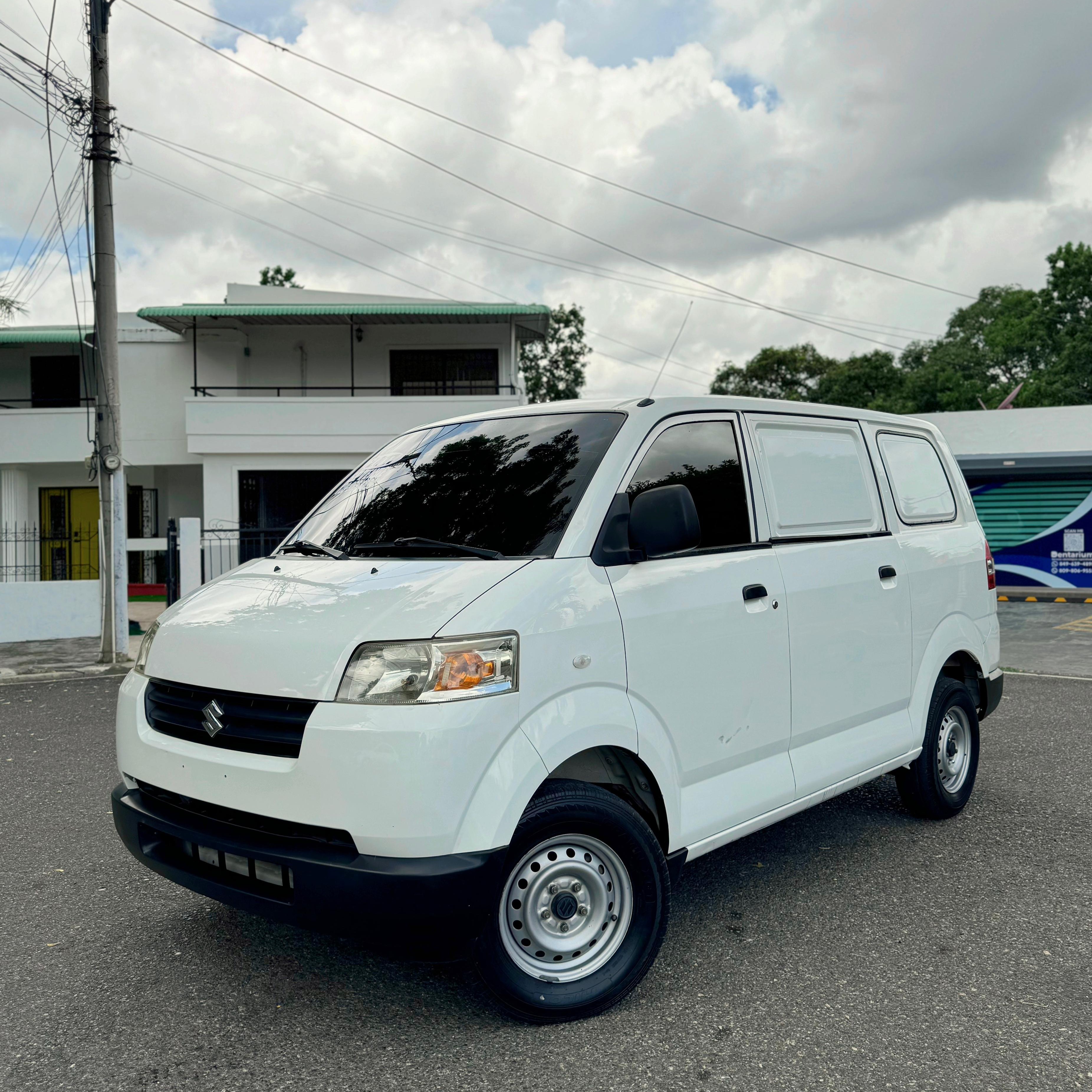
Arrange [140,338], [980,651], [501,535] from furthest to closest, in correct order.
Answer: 1. [140,338]
2. [980,651]
3. [501,535]

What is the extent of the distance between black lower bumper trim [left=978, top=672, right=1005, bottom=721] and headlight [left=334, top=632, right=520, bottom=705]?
12.0ft

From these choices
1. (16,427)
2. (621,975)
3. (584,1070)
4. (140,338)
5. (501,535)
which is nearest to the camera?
(584,1070)

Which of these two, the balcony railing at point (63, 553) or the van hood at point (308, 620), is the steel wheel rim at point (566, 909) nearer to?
the van hood at point (308, 620)

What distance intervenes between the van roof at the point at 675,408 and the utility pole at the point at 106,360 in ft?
30.2

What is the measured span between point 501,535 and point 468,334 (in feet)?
71.3

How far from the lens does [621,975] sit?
3334 mm

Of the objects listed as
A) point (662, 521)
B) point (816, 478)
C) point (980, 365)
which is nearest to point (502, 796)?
point (662, 521)

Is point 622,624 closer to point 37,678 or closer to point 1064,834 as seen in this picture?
point 1064,834

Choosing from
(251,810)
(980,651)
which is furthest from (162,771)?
(980,651)

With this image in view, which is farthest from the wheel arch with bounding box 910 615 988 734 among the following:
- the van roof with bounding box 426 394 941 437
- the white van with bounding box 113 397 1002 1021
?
the van roof with bounding box 426 394 941 437

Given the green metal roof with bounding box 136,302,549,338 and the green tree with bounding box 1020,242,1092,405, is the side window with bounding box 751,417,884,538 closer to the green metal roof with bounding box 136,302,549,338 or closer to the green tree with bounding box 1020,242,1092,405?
the green metal roof with bounding box 136,302,549,338

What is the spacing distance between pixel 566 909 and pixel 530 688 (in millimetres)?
790

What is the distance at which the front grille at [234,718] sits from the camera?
3.05 m

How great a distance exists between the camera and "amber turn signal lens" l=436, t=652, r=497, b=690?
117 inches
